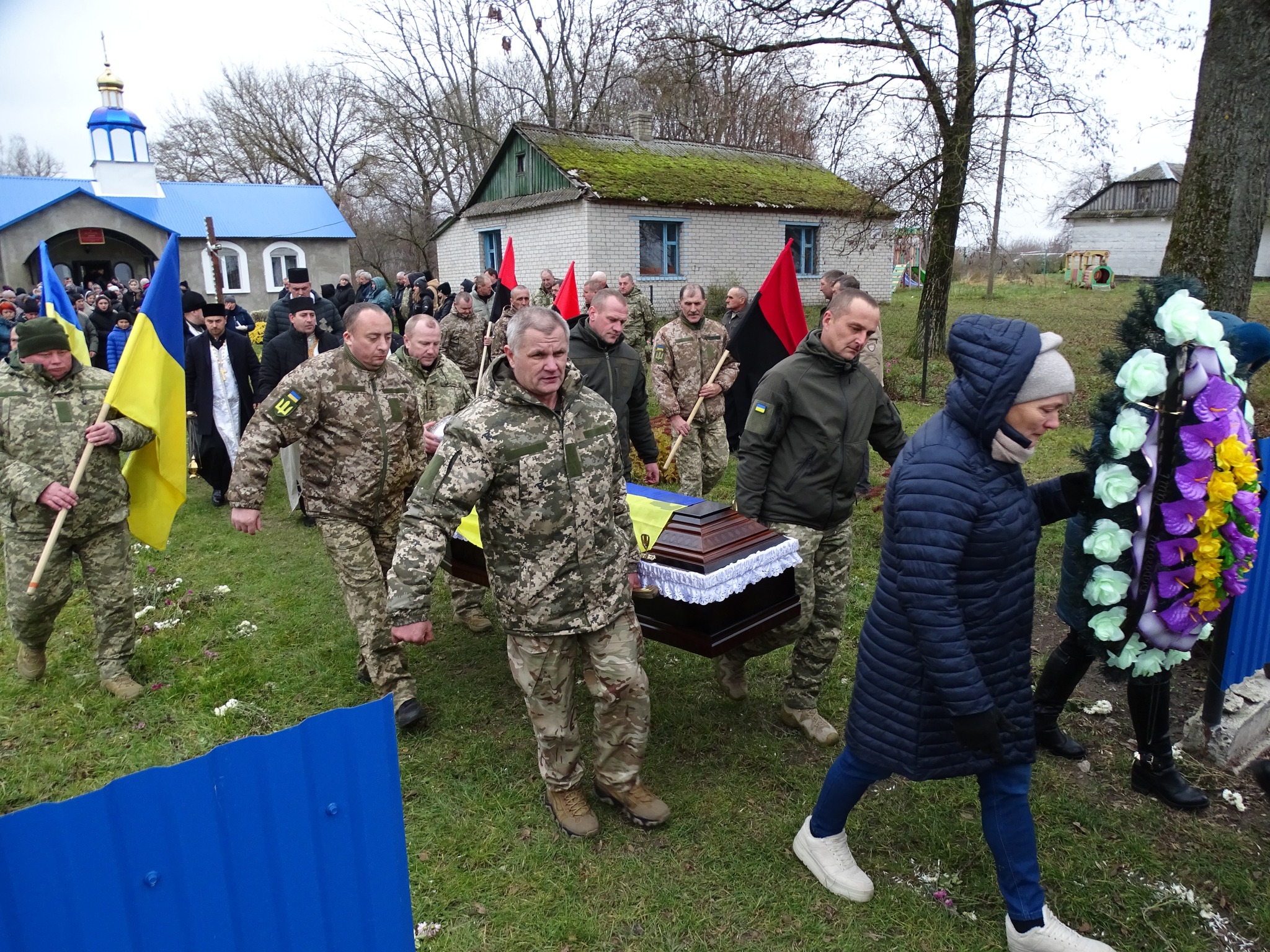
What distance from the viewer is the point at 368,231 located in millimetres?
39281

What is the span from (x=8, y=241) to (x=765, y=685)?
33.4 metres

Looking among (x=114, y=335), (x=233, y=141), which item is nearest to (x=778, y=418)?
(x=114, y=335)

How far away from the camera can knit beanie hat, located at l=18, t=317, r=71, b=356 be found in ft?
13.6

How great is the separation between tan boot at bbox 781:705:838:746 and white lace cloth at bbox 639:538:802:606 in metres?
0.88

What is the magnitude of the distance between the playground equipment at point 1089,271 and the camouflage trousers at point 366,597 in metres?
31.6

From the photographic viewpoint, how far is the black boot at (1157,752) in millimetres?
3359

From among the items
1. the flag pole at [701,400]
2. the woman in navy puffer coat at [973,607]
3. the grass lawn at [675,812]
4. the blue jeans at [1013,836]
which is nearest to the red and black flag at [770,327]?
the flag pole at [701,400]

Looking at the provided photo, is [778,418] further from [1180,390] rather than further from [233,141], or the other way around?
[233,141]

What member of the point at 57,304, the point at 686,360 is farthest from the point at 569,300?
the point at 57,304

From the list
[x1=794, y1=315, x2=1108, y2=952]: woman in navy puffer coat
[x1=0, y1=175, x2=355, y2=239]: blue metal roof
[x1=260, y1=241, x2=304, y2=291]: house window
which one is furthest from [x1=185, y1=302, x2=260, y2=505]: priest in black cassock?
[x1=0, y1=175, x2=355, y2=239]: blue metal roof

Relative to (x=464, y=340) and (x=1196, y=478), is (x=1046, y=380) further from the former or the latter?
(x=464, y=340)

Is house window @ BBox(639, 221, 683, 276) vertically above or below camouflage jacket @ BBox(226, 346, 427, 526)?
above

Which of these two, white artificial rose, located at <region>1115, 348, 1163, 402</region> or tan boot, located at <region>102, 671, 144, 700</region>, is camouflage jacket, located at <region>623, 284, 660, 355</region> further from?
white artificial rose, located at <region>1115, 348, 1163, 402</region>

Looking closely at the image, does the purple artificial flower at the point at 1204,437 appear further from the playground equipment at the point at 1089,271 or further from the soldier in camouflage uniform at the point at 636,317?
the playground equipment at the point at 1089,271
